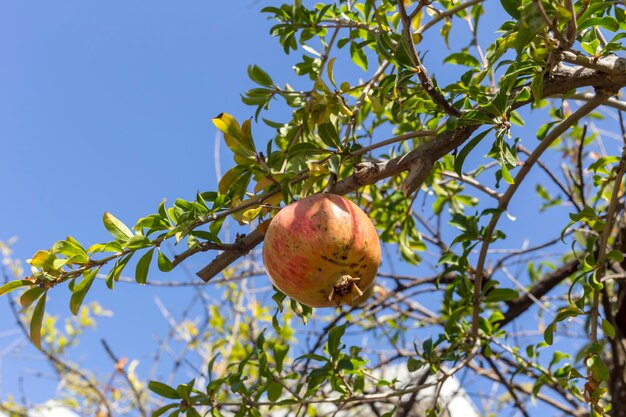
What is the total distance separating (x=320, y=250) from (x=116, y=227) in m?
0.47

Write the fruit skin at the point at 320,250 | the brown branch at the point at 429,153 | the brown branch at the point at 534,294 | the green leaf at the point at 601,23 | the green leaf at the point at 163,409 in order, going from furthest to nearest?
the brown branch at the point at 534,294
the green leaf at the point at 163,409
the brown branch at the point at 429,153
the green leaf at the point at 601,23
the fruit skin at the point at 320,250

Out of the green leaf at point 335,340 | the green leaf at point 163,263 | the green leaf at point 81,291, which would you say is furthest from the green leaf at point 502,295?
the green leaf at point 81,291

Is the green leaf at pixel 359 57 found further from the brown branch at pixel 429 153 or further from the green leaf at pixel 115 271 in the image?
the green leaf at pixel 115 271

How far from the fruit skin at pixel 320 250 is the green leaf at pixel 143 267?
27 centimetres

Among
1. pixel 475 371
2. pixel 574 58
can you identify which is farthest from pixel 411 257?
pixel 574 58

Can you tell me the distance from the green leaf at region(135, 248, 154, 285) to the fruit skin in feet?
0.90

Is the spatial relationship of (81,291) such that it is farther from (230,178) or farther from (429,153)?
(429,153)

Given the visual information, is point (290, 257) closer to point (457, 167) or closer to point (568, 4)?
point (457, 167)

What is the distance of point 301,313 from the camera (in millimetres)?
1604

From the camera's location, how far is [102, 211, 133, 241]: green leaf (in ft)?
4.42

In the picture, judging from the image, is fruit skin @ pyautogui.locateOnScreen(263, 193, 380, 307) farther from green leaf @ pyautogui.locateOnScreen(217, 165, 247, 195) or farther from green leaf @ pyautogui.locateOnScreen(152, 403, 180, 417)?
green leaf @ pyautogui.locateOnScreen(152, 403, 180, 417)

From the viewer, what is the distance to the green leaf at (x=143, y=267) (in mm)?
1375

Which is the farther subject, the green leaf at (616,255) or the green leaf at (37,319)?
the green leaf at (616,255)

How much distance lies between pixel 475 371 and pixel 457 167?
1647 mm
